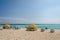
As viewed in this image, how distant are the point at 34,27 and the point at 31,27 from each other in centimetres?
54

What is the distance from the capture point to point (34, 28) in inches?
897

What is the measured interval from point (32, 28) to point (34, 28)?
0.41 metres

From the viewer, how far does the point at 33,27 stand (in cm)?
2261

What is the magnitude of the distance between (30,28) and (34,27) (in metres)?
0.75

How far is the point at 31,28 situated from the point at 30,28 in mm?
186

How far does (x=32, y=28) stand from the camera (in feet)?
74.1

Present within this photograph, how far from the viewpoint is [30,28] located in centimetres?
2264

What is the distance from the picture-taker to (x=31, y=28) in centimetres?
2259

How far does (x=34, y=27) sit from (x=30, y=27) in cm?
72

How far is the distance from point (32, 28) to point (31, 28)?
0.18 metres

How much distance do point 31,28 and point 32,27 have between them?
0.84 feet

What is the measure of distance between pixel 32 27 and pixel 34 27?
0.38 m
